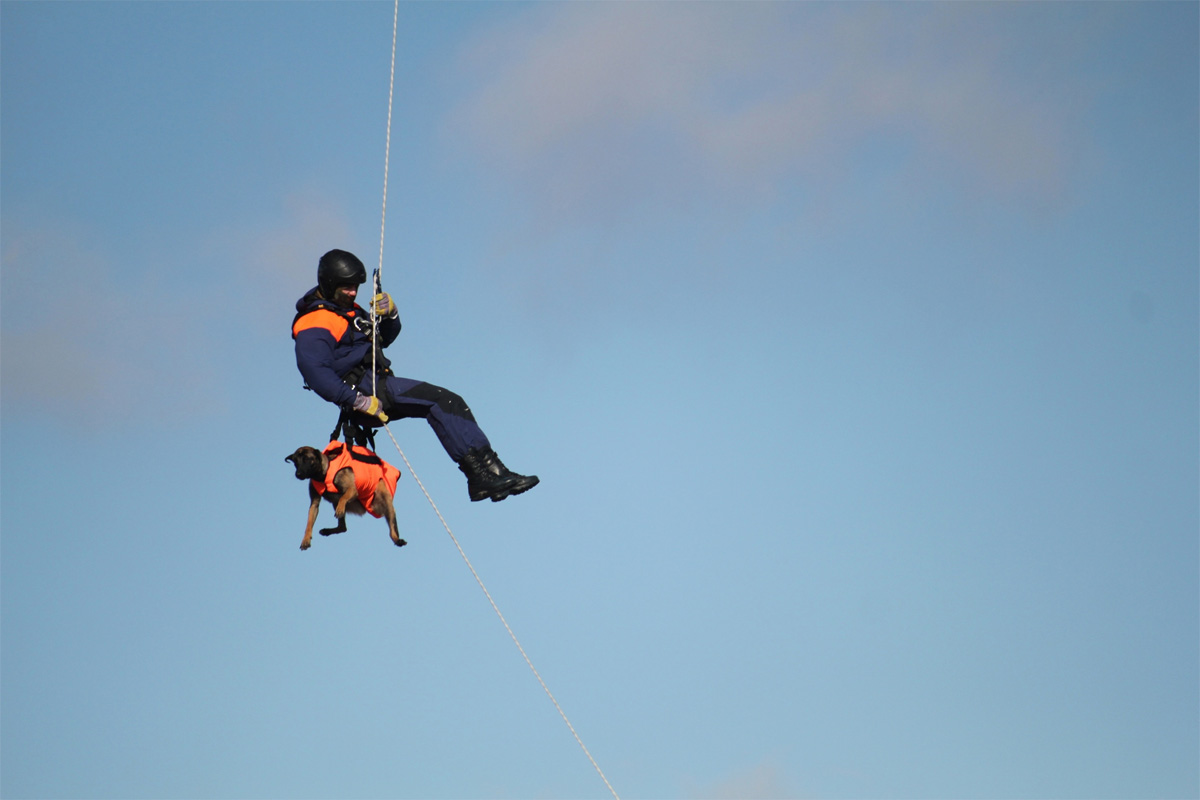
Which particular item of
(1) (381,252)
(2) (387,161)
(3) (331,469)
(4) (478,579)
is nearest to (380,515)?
(3) (331,469)

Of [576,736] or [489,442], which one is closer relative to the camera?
[576,736]

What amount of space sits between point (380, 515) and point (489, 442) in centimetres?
111

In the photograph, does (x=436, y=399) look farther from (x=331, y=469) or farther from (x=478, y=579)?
(x=478, y=579)

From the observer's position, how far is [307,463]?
30.5 ft

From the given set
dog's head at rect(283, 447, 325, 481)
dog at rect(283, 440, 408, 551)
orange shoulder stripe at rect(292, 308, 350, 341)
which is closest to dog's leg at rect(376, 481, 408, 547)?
dog at rect(283, 440, 408, 551)

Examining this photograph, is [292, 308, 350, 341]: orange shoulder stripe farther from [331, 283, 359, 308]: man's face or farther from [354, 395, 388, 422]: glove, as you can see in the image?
[354, 395, 388, 422]: glove

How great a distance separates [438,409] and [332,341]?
1059 mm

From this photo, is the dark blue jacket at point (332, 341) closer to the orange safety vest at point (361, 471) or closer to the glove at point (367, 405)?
the glove at point (367, 405)

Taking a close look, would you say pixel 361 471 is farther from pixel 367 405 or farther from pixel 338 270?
pixel 338 270

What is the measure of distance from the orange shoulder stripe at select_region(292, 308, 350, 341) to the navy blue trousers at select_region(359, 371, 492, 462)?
0.45m

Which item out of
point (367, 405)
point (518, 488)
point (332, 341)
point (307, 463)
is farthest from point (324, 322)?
point (518, 488)

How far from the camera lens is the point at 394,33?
8.37 meters

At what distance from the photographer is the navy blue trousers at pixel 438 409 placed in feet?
31.8

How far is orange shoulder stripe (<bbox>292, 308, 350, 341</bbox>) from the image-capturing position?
A: 9430 millimetres
